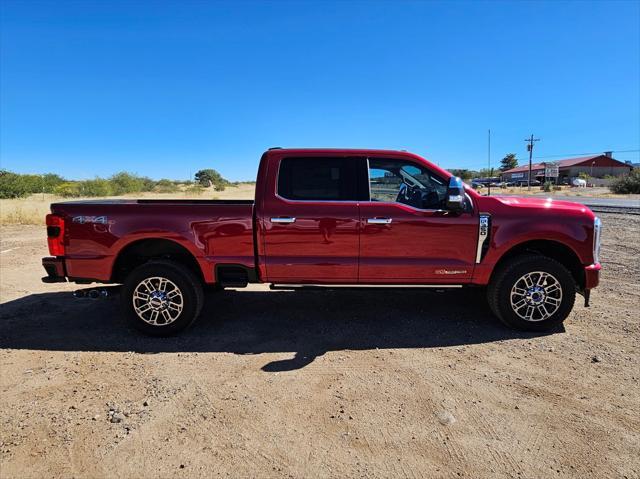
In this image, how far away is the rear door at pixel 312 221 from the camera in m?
4.36

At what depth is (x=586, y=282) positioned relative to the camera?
14.7ft

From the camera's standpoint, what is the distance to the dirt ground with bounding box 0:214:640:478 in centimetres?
253

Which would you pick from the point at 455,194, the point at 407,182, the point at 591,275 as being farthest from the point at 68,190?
the point at 591,275

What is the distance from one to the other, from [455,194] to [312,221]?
150cm

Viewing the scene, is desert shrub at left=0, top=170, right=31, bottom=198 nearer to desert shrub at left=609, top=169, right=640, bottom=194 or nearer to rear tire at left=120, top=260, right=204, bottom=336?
rear tire at left=120, top=260, right=204, bottom=336

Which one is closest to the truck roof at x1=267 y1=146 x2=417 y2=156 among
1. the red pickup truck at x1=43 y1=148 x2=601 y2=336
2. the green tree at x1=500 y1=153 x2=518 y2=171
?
the red pickup truck at x1=43 y1=148 x2=601 y2=336

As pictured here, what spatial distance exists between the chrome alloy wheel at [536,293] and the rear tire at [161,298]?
3.51m

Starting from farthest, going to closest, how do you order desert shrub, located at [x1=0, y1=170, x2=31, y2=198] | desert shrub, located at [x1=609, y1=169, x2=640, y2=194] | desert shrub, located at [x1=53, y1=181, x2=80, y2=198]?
desert shrub, located at [x1=609, y1=169, x2=640, y2=194] < desert shrub, located at [x1=53, y1=181, x2=80, y2=198] < desert shrub, located at [x1=0, y1=170, x2=31, y2=198]

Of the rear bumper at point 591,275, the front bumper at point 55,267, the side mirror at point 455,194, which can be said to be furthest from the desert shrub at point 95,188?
the rear bumper at point 591,275

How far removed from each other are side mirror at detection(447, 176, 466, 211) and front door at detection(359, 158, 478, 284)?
8.0 inches

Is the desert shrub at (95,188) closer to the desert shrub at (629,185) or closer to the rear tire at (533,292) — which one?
the rear tire at (533,292)

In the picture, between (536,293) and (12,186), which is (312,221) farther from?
(12,186)

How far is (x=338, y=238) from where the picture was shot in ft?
14.4

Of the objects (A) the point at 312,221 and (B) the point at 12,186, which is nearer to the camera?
(A) the point at 312,221
